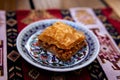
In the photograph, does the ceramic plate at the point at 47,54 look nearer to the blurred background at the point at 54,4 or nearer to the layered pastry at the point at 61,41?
the layered pastry at the point at 61,41

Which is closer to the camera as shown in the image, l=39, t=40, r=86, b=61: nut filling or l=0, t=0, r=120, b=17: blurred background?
l=39, t=40, r=86, b=61: nut filling

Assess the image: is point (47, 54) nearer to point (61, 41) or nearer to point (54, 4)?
point (61, 41)

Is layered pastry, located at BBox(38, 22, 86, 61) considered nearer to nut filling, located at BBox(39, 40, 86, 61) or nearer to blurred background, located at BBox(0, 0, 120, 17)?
nut filling, located at BBox(39, 40, 86, 61)

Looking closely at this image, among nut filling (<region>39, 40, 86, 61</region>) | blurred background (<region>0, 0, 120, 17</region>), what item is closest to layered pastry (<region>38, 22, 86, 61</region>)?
nut filling (<region>39, 40, 86, 61</region>)

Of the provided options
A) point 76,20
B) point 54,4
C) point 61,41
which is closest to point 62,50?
point 61,41

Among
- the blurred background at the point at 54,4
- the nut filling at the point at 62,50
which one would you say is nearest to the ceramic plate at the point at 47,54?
the nut filling at the point at 62,50

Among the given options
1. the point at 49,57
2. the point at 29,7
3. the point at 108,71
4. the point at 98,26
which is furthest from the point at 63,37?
the point at 29,7
